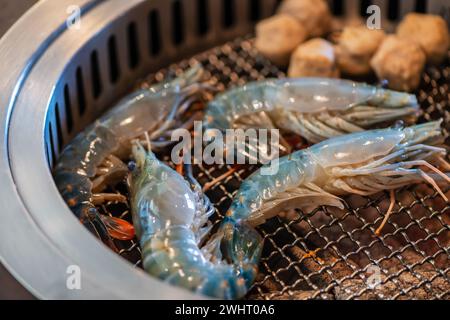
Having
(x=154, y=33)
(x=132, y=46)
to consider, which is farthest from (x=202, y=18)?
(x=132, y=46)

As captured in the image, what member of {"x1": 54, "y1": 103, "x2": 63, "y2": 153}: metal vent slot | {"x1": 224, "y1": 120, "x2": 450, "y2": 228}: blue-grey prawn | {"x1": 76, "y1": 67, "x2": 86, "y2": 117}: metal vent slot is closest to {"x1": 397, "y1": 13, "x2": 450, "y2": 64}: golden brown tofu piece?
{"x1": 224, "y1": 120, "x2": 450, "y2": 228}: blue-grey prawn

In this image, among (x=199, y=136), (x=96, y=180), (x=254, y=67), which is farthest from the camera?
(x=254, y=67)

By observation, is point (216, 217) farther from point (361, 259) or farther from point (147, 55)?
point (147, 55)

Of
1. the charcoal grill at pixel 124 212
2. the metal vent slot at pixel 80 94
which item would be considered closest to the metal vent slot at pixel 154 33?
the charcoal grill at pixel 124 212

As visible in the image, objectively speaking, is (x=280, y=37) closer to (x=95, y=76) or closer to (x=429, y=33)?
(x=429, y=33)

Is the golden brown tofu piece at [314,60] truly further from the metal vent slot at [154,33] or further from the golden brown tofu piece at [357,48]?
the metal vent slot at [154,33]

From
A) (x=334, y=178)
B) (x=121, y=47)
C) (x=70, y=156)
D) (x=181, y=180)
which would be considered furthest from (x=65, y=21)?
(x=334, y=178)
